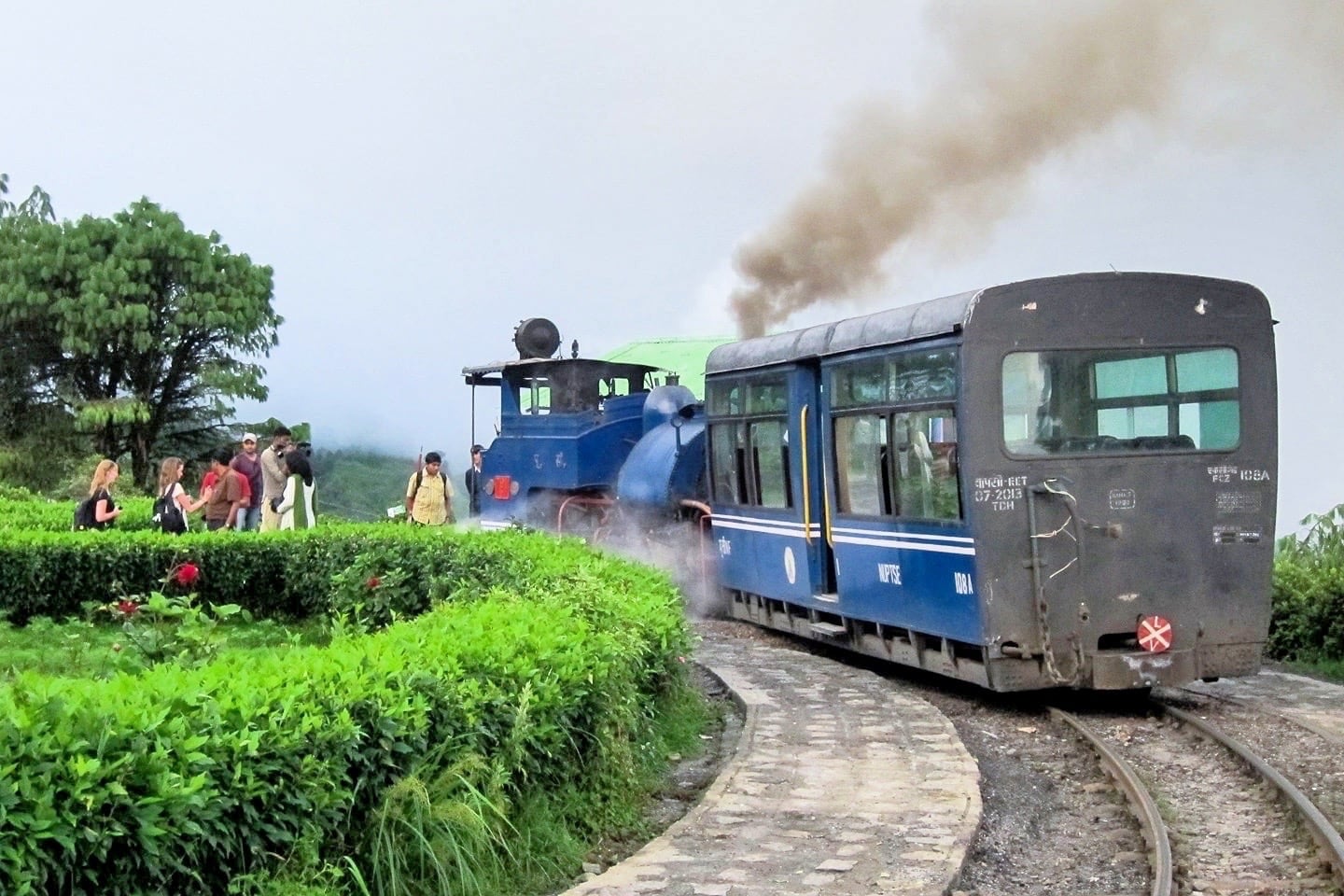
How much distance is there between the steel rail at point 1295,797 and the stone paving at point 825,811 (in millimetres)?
1579

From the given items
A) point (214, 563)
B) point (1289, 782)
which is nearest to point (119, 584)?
point (214, 563)

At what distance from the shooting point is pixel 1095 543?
418 inches

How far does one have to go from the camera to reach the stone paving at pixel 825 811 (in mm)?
6539

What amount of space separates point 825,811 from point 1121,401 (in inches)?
170

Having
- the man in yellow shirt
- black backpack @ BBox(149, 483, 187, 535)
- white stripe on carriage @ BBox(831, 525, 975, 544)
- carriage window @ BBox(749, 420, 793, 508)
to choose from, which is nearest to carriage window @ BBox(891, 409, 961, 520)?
white stripe on carriage @ BBox(831, 525, 975, 544)

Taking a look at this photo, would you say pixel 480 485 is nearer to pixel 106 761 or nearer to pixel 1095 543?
pixel 1095 543

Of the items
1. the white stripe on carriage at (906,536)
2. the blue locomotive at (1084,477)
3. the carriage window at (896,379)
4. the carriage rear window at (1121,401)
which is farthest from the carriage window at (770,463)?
the carriage rear window at (1121,401)

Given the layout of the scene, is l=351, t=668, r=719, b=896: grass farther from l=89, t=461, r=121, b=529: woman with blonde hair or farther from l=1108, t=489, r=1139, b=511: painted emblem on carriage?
l=89, t=461, r=121, b=529: woman with blonde hair

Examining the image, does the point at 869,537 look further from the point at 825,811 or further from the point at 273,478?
the point at 273,478

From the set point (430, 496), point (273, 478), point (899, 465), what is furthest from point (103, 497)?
point (899, 465)

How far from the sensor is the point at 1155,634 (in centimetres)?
1062

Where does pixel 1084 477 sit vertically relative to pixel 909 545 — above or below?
above

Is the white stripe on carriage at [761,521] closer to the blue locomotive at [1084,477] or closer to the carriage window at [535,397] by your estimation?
the blue locomotive at [1084,477]

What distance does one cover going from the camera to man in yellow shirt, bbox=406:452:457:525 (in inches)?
684
